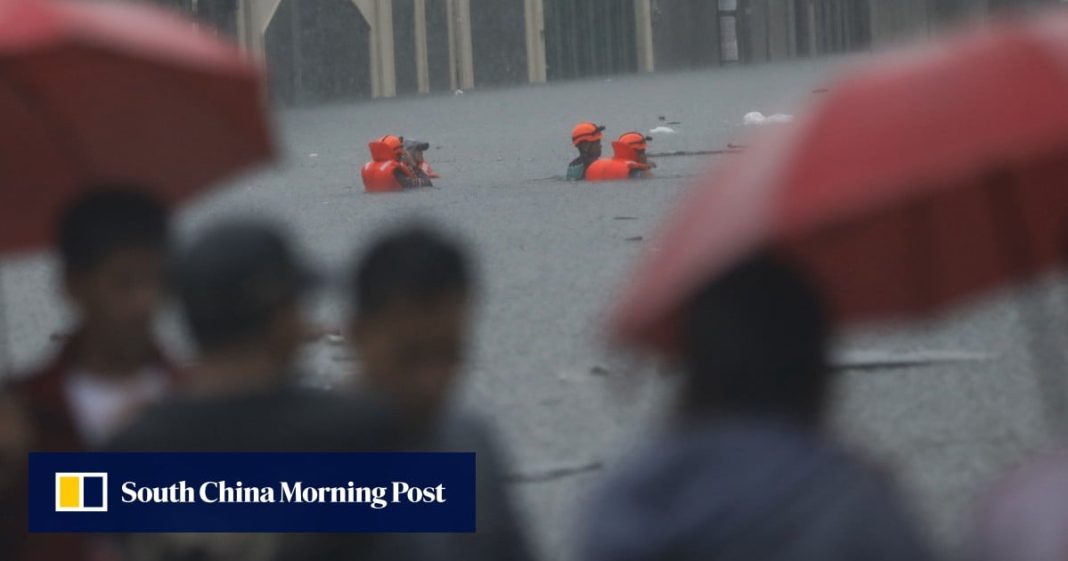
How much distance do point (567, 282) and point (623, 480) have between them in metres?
6.40

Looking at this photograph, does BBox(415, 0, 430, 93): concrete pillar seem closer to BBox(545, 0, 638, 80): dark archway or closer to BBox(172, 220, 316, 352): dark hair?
BBox(545, 0, 638, 80): dark archway

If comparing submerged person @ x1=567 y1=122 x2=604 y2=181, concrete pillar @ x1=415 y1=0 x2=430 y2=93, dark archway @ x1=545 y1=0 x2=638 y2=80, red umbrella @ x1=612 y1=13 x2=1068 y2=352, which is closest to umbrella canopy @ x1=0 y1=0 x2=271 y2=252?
red umbrella @ x1=612 y1=13 x2=1068 y2=352

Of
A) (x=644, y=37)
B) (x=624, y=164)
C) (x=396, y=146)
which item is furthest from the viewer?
(x=644, y=37)

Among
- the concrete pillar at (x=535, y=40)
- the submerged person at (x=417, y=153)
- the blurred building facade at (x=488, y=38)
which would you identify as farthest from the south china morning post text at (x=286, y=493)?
the concrete pillar at (x=535, y=40)

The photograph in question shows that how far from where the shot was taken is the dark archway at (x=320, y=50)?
136ft

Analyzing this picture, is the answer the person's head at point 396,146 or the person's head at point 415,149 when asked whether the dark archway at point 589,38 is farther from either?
the person's head at point 396,146

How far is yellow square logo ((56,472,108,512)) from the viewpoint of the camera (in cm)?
322

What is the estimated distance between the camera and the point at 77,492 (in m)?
3.25

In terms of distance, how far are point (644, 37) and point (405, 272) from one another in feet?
145

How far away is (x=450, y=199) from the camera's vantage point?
13695 mm

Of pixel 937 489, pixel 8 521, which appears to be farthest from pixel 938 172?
pixel 937 489

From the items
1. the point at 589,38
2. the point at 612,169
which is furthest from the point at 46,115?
the point at 589,38

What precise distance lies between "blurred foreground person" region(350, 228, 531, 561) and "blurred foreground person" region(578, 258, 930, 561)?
390 millimetres

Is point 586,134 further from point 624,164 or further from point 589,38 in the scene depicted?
point 589,38
